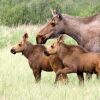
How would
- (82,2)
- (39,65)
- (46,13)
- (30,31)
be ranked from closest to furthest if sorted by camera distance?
(39,65)
(30,31)
(46,13)
(82,2)

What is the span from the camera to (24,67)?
14.1 meters

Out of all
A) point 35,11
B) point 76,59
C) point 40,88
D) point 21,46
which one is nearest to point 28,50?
point 21,46

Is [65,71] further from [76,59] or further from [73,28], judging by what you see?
[73,28]

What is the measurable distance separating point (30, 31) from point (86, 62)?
469 inches

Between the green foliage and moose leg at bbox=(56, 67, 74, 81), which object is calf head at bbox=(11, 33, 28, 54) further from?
the green foliage

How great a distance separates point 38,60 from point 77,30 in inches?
48.7

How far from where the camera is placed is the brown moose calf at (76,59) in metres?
11.0

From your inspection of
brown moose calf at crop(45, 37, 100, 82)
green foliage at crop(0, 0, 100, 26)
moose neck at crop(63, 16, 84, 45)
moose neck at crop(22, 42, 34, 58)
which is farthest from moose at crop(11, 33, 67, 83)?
green foliage at crop(0, 0, 100, 26)

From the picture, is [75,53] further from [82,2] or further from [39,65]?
[82,2]

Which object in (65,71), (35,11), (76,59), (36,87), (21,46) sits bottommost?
(35,11)

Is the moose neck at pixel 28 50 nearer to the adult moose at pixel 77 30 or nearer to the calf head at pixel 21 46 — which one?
the calf head at pixel 21 46

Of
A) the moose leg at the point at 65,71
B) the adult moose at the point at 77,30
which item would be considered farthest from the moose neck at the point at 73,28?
the moose leg at the point at 65,71

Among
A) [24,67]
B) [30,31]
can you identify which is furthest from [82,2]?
[24,67]

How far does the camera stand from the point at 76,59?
36.5ft
